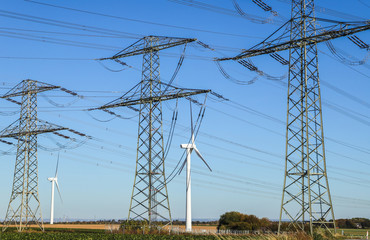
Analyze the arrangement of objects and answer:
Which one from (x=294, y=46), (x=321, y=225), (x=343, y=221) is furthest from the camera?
(x=343, y=221)

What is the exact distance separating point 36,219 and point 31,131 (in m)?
13.0

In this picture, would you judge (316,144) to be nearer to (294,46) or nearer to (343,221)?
(294,46)

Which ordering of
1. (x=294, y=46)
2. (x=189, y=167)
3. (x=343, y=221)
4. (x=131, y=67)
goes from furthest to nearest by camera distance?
(x=343, y=221) < (x=189, y=167) < (x=131, y=67) < (x=294, y=46)

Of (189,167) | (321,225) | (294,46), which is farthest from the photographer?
(189,167)

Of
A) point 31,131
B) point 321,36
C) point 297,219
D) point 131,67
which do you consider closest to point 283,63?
point 321,36

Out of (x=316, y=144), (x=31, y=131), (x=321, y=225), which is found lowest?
(x=321, y=225)

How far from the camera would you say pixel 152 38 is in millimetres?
62781

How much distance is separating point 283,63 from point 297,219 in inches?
663

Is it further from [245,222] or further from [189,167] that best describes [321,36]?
[245,222]

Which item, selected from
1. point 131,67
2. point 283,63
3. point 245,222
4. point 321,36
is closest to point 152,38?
point 131,67

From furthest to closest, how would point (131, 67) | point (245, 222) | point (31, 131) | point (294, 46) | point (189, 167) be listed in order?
point (245, 222)
point (189, 167)
point (31, 131)
point (131, 67)
point (294, 46)

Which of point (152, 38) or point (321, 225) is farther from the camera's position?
point (152, 38)

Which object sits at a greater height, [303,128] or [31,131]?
[31,131]

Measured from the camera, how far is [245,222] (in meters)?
102
